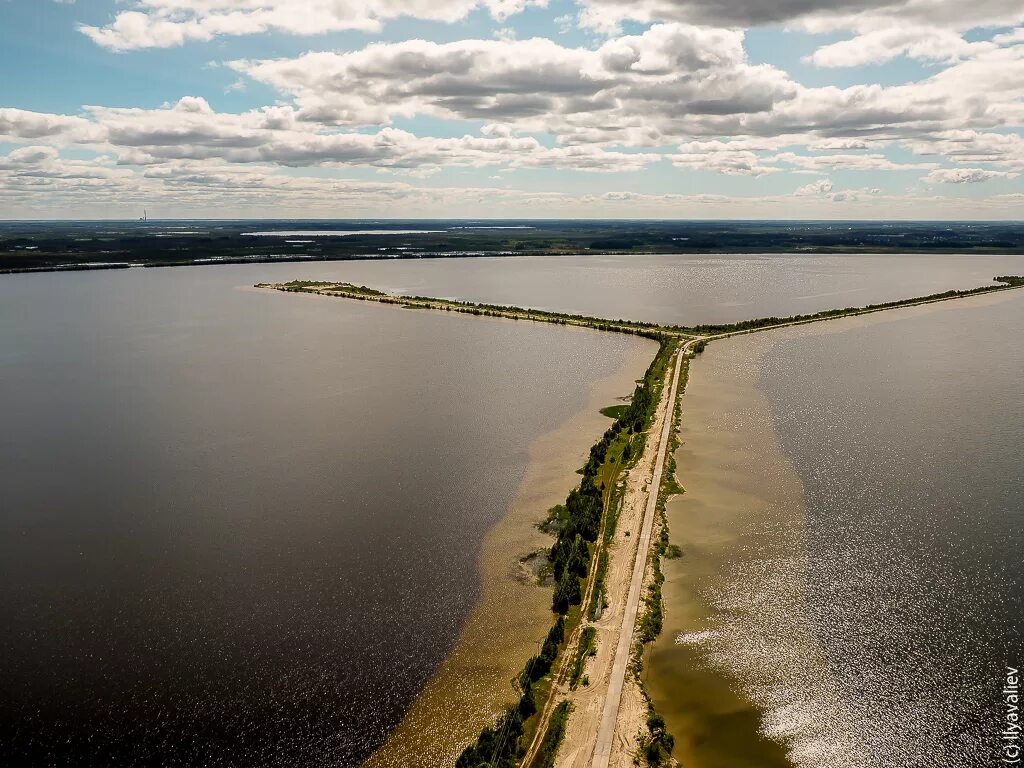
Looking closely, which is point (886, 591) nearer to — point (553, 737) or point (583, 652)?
point (583, 652)

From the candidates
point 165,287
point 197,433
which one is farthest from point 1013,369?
point 165,287

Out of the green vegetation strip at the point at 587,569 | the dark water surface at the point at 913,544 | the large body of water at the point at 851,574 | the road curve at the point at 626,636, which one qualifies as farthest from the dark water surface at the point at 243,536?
the dark water surface at the point at 913,544

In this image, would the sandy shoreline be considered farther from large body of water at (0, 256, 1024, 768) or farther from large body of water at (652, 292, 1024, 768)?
large body of water at (652, 292, 1024, 768)

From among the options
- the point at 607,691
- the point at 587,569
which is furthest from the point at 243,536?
the point at 607,691

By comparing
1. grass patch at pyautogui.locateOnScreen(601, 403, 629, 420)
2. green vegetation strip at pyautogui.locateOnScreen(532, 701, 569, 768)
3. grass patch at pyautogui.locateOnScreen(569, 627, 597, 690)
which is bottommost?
green vegetation strip at pyautogui.locateOnScreen(532, 701, 569, 768)

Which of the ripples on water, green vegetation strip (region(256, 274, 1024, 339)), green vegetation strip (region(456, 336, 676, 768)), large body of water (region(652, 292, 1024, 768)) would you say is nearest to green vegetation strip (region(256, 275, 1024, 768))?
green vegetation strip (region(456, 336, 676, 768))

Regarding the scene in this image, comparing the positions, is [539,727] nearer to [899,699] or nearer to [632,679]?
[632,679]

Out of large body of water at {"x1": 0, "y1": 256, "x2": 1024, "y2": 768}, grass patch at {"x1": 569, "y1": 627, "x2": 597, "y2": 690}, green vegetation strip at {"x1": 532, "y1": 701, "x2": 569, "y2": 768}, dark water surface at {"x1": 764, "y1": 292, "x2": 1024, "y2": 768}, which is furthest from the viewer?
grass patch at {"x1": 569, "y1": 627, "x2": 597, "y2": 690}
